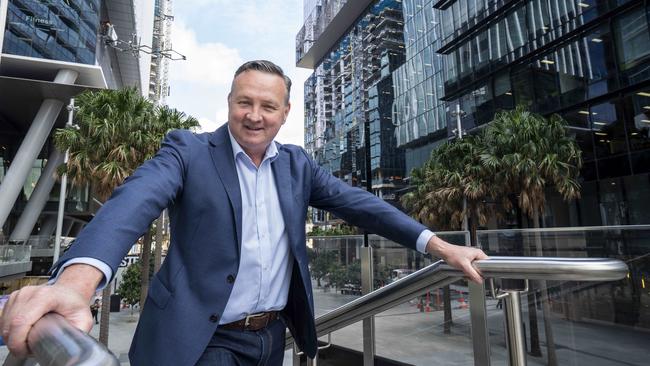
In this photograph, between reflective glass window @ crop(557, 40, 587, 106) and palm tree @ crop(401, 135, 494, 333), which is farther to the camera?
reflective glass window @ crop(557, 40, 587, 106)

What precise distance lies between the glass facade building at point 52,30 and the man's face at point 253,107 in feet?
106

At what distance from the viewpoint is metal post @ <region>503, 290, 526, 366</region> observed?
6.15 feet

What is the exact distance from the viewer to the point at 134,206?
120cm

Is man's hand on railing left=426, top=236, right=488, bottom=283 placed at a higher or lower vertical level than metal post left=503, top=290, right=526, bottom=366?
higher

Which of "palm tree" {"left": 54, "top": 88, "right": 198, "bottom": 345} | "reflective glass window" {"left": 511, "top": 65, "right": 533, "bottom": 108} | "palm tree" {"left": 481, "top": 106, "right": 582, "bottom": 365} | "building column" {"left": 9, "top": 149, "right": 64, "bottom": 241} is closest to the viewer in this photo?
"palm tree" {"left": 54, "top": 88, "right": 198, "bottom": 345}

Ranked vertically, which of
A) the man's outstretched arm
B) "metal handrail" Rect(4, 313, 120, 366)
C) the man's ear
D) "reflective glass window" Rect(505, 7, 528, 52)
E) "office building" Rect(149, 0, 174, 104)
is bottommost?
"metal handrail" Rect(4, 313, 120, 366)

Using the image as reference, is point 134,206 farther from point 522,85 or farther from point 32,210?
point 32,210

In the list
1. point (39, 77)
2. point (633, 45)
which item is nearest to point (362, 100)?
point (39, 77)

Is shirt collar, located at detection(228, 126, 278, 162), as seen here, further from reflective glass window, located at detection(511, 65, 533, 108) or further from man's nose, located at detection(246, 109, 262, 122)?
reflective glass window, located at detection(511, 65, 533, 108)

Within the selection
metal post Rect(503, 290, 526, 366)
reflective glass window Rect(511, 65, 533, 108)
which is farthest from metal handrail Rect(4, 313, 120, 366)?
reflective glass window Rect(511, 65, 533, 108)

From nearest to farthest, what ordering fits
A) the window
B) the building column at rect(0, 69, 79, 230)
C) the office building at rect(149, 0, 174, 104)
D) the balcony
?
the balcony < the window < the building column at rect(0, 69, 79, 230) < the office building at rect(149, 0, 174, 104)

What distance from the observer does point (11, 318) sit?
0.77 metres

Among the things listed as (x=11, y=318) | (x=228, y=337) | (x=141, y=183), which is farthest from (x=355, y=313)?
(x=11, y=318)

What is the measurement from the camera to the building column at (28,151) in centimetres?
2639
